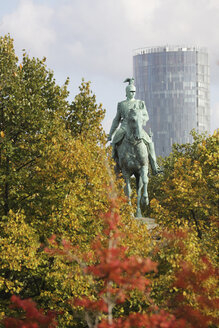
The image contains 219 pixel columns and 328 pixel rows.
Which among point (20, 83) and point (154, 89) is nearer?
point (20, 83)

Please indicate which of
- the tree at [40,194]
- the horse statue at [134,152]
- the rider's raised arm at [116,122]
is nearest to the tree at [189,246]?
the tree at [40,194]

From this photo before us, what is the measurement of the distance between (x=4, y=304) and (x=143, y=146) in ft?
32.3

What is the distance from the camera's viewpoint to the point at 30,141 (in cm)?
2648

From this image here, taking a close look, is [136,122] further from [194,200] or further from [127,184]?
[194,200]

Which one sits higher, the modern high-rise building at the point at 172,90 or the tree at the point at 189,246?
the modern high-rise building at the point at 172,90

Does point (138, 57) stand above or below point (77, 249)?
above

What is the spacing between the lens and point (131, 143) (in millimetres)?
27875

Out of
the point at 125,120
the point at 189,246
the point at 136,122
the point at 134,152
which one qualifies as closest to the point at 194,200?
the point at 189,246

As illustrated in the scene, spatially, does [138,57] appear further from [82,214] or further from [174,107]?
[82,214]

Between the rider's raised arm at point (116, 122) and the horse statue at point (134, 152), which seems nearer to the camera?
the horse statue at point (134, 152)

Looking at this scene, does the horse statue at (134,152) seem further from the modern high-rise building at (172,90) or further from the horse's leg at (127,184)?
the modern high-rise building at (172,90)

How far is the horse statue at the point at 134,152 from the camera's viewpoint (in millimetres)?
27094

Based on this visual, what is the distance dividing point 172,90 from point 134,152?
157 meters

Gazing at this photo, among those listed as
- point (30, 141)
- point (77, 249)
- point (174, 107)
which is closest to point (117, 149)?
point (30, 141)
